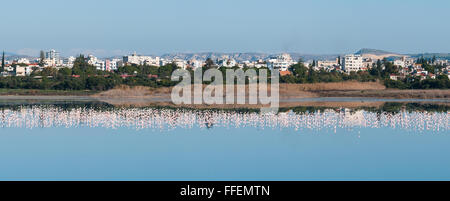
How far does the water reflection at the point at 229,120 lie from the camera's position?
80.4 ft

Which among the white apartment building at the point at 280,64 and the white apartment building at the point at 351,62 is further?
the white apartment building at the point at 351,62

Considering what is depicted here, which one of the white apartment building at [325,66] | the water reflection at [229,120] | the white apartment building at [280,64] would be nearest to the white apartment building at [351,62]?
the white apartment building at [325,66]

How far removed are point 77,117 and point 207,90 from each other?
25006 millimetres

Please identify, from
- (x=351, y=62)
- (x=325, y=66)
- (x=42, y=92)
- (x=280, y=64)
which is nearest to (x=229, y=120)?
(x=42, y=92)

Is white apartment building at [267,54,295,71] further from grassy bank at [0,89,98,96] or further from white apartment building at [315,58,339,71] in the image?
grassy bank at [0,89,98,96]

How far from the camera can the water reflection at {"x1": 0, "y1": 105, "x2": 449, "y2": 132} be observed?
24500 millimetres

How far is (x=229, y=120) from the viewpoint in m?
27.0

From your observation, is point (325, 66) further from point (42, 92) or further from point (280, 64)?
point (42, 92)

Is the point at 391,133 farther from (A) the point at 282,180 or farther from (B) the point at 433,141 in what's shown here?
(A) the point at 282,180

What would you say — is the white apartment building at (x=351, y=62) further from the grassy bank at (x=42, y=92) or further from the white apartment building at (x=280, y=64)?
the grassy bank at (x=42, y=92)

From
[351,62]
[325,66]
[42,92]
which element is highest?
[351,62]

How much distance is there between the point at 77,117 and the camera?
2859cm
